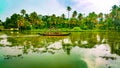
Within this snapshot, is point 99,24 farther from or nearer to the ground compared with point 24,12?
nearer to the ground

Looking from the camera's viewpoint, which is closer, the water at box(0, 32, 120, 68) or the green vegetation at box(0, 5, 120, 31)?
the water at box(0, 32, 120, 68)

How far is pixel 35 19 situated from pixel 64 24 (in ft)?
44.1

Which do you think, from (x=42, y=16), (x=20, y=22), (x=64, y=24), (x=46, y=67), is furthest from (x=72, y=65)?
(x=42, y=16)

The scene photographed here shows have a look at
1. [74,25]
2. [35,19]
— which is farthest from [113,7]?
[35,19]

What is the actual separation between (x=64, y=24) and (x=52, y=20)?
6146 mm

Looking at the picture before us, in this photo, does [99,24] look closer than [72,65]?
No

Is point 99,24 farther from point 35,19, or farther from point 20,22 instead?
point 20,22

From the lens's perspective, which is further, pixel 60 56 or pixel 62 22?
pixel 62 22

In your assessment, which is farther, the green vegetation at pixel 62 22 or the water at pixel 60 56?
the green vegetation at pixel 62 22

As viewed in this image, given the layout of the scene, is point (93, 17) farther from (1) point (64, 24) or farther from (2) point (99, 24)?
(1) point (64, 24)

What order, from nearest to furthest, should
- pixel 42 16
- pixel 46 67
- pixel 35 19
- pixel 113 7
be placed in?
pixel 46 67, pixel 113 7, pixel 35 19, pixel 42 16

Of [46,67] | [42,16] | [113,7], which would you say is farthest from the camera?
[42,16]

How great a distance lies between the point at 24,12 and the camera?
89.6 m

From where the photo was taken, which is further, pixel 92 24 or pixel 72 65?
pixel 92 24
